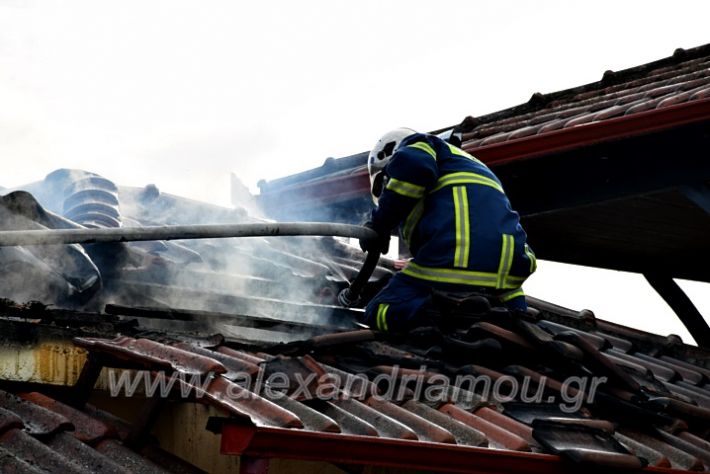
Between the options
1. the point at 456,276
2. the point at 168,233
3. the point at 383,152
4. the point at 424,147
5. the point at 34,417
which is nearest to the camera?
the point at 34,417

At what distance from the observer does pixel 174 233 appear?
14.5ft

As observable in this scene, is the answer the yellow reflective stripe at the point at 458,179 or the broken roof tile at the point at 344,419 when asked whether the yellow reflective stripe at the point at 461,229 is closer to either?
the yellow reflective stripe at the point at 458,179

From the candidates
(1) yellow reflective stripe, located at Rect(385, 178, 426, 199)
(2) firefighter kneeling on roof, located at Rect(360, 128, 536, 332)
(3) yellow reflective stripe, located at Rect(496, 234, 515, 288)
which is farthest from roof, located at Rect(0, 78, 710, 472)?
(1) yellow reflective stripe, located at Rect(385, 178, 426, 199)

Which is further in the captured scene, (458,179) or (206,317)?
(458,179)

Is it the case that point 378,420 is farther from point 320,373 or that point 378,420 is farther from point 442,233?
point 442,233

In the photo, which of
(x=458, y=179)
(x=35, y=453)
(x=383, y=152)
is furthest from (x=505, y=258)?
(x=35, y=453)

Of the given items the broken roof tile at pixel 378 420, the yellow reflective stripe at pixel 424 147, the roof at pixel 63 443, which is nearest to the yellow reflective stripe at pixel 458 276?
the yellow reflective stripe at pixel 424 147

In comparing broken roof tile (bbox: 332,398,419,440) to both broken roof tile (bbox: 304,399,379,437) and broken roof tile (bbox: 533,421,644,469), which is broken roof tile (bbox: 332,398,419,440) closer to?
broken roof tile (bbox: 304,399,379,437)

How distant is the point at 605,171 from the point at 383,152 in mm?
1648

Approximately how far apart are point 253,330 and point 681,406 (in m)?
2.24

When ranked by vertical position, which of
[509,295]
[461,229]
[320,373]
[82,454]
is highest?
[461,229]

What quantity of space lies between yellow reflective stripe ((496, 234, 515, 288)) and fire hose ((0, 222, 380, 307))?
0.76 m

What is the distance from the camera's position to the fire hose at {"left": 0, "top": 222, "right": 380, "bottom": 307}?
12.9 feet

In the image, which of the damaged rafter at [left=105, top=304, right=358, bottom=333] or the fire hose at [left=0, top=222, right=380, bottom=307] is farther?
the damaged rafter at [left=105, top=304, right=358, bottom=333]
